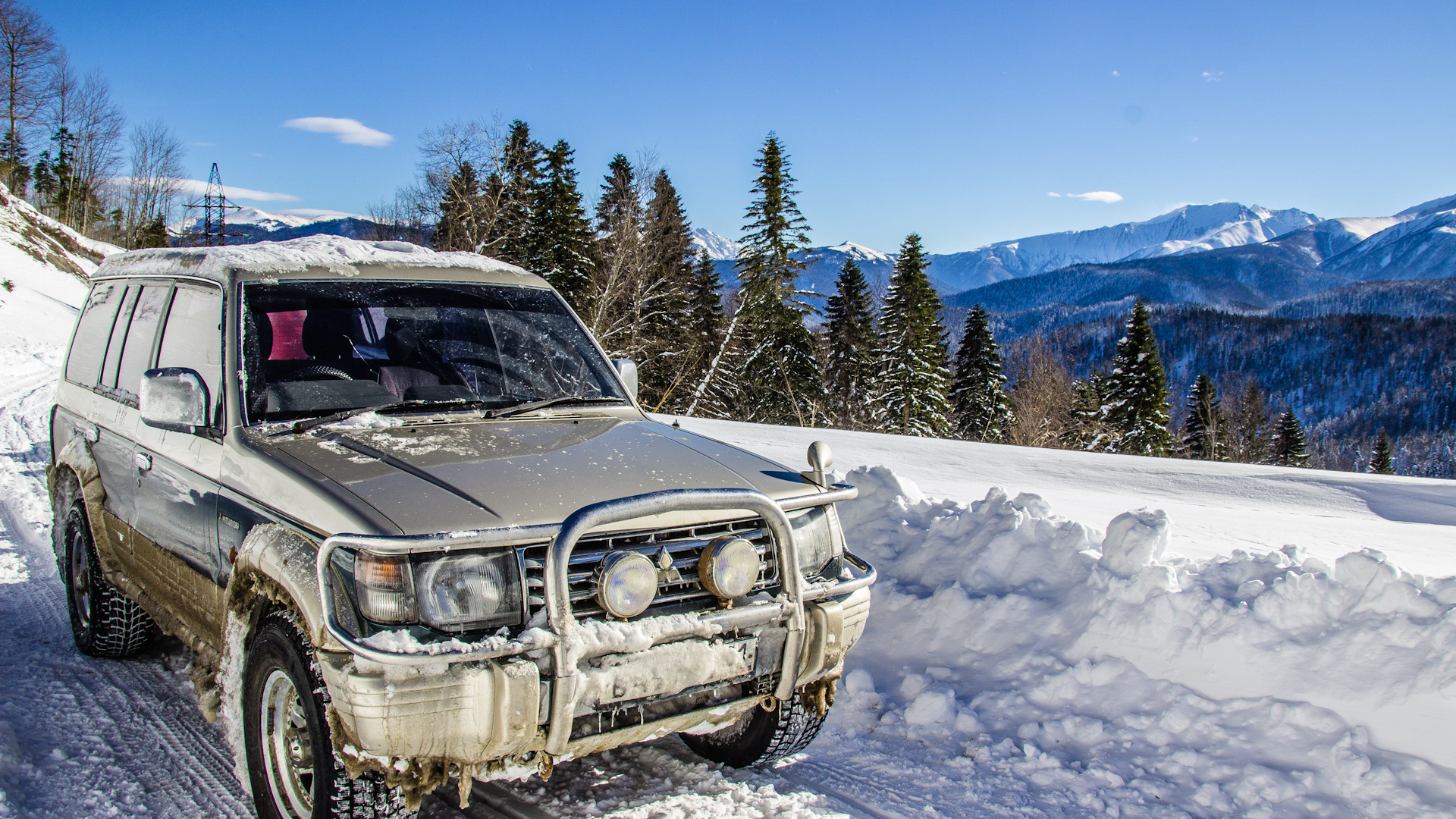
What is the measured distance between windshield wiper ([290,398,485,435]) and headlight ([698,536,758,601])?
1387mm

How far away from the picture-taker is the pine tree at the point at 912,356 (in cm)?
3944

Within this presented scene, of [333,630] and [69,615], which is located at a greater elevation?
[333,630]

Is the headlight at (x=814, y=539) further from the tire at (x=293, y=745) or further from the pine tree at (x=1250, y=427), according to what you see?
the pine tree at (x=1250, y=427)

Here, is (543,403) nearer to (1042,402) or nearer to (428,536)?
(428,536)

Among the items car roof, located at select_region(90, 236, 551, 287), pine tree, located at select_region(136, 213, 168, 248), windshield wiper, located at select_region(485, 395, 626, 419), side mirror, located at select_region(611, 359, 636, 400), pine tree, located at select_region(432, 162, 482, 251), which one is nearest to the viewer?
windshield wiper, located at select_region(485, 395, 626, 419)

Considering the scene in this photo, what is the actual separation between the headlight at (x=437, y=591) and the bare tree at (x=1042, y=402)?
3722 cm

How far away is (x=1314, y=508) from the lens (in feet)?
25.7

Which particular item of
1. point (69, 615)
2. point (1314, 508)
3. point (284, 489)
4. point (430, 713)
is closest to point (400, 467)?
point (284, 489)

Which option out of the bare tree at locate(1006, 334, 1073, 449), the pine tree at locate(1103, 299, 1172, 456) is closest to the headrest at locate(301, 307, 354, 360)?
the bare tree at locate(1006, 334, 1073, 449)

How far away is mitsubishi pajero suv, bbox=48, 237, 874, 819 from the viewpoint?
2307 mm

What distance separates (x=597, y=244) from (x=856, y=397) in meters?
15.4

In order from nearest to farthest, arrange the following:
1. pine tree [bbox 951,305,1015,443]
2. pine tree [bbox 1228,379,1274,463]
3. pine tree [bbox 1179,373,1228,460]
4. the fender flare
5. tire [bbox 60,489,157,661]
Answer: the fender flare < tire [bbox 60,489,157,661] < pine tree [bbox 951,305,1015,443] < pine tree [bbox 1179,373,1228,460] < pine tree [bbox 1228,379,1274,463]

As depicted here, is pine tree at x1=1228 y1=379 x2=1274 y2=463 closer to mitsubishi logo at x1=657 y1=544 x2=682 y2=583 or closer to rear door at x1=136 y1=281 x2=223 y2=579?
mitsubishi logo at x1=657 y1=544 x2=682 y2=583

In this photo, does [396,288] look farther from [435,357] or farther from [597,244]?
[597,244]
